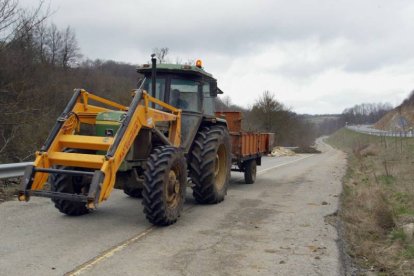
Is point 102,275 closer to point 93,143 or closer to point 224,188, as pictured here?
point 93,143

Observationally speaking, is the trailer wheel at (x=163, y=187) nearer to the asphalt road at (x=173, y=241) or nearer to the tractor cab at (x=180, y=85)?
the asphalt road at (x=173, y=241)

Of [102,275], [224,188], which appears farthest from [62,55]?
[102,275]

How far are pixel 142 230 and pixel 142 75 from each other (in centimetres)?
410

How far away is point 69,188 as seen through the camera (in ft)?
25.3

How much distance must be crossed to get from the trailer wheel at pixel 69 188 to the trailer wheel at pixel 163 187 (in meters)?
1.28

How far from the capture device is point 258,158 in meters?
14.9

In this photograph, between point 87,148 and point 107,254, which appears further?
point 87,148

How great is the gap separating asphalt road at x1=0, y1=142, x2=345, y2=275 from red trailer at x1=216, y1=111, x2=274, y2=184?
2895 mm

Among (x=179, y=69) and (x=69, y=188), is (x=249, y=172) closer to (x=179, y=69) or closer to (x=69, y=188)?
(x=179, y=69)

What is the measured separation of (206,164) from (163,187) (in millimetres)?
2069

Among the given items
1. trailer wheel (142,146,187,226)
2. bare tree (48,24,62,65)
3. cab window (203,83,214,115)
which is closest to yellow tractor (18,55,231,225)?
trailer wheel (142,146,187,226)

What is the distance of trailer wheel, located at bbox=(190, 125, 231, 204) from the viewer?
29.6ft

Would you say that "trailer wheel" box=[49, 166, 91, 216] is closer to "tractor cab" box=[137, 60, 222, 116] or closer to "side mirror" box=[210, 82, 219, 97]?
"tractor cab" box=[137, 60, 222, 116]

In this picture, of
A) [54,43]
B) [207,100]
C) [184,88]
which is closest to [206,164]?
[184,88]
